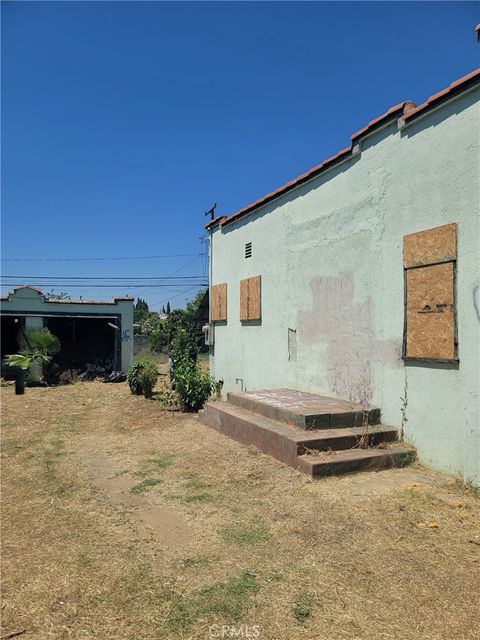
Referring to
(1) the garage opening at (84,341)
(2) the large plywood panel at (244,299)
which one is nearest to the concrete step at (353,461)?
(2) the large plywood panel at (244,299)

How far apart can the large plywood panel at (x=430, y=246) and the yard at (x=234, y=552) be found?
8.11 ft

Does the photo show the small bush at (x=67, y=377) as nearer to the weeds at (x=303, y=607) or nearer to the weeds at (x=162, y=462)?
the weeds at (x=162, y=462)

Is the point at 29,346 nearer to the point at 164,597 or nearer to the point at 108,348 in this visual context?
the point at 108,348

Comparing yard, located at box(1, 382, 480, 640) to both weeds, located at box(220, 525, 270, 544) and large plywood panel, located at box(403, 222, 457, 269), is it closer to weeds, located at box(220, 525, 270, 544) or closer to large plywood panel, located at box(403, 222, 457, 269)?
weeds, located at box(220, 525, 270, 544)

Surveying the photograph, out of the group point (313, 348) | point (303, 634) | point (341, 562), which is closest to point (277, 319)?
point (313, 348)

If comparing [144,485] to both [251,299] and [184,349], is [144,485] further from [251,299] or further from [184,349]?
[184,349]

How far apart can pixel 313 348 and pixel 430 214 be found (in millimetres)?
3263

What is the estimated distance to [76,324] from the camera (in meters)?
21.4

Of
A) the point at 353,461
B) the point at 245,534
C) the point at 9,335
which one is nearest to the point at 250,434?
the point at 353,461

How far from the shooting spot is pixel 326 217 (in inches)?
305

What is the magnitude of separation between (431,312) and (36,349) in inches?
606

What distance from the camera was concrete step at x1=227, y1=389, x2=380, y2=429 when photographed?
20.2 ft


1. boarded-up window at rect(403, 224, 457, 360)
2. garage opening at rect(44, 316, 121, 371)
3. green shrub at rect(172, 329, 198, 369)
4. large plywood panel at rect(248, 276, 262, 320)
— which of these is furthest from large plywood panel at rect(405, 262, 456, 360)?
garage opening at rect(44, 316, 121, 371)

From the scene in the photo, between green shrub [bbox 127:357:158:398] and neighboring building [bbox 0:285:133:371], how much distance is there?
5241mm
